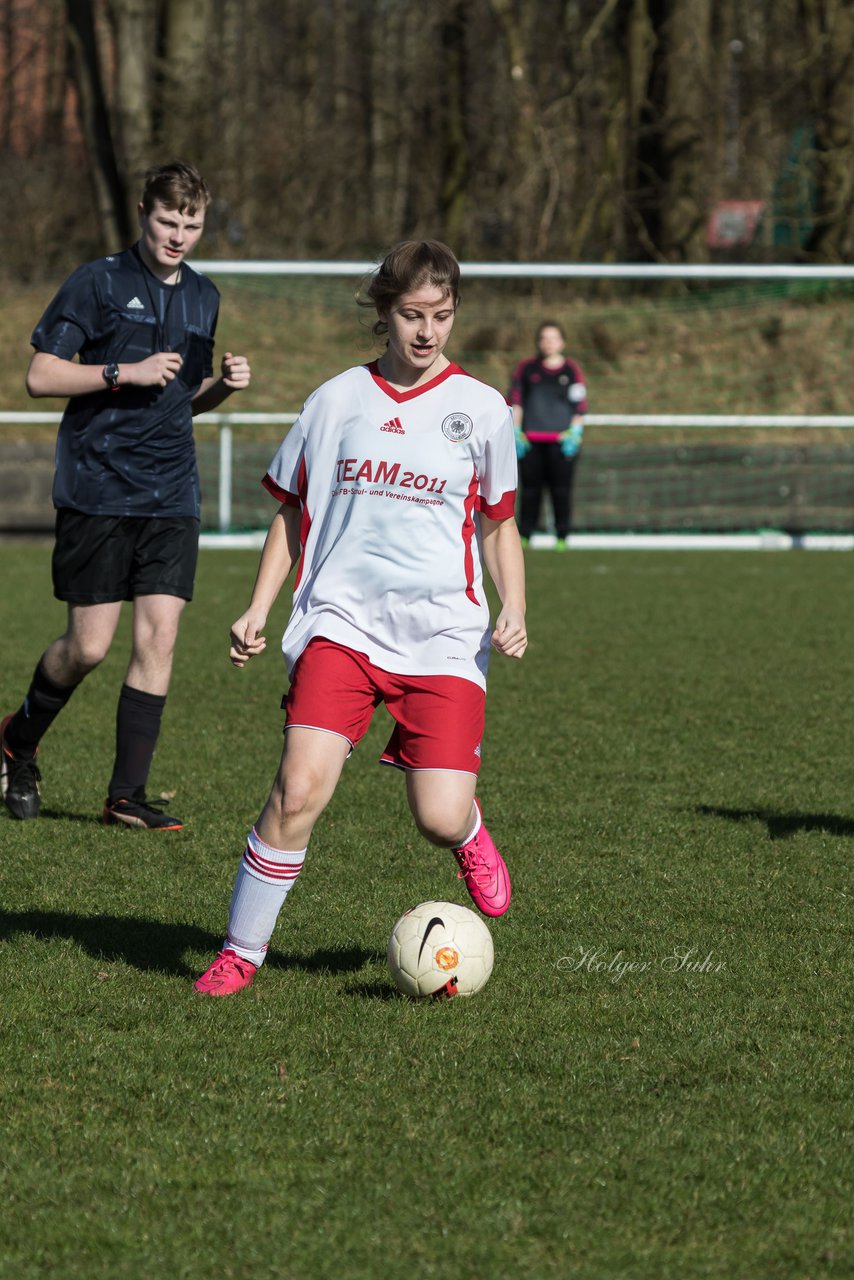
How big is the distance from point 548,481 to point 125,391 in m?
10.2

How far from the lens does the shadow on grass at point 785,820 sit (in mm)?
5637

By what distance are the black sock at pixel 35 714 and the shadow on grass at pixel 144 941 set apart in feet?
4.37

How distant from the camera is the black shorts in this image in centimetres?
562

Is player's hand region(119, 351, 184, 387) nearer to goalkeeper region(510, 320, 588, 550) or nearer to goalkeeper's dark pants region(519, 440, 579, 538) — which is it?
goalkeeper region(510, 320, 588, 550)

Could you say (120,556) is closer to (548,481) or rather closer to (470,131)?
(548,481)

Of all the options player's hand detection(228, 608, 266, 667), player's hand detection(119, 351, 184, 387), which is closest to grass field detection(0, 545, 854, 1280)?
player's hand detection(228, 608, 266, 667)

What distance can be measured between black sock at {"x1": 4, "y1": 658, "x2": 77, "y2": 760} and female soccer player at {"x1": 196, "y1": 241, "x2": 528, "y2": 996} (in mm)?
2089

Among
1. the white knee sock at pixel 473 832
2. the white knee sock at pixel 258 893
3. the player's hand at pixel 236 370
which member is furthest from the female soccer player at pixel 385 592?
the player's hand at pixel 236 370

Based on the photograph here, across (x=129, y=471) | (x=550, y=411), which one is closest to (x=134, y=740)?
(x=129, y=471)

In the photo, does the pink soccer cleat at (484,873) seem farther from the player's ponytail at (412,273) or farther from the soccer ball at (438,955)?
the player's ponytail at (412,273)

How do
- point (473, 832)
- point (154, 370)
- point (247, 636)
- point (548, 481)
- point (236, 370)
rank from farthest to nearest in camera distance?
1. point (548, 481)
2. point (236, 370)
3. point (154, 370)
4. point (473, 832)
5. point (247, 636)

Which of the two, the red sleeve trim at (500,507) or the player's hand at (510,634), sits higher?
the red sleeve trim at (500,507)

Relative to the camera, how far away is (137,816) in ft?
18.5

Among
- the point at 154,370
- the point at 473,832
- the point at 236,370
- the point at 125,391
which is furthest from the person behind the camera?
the point at 125,391
